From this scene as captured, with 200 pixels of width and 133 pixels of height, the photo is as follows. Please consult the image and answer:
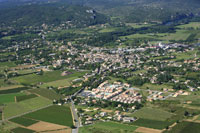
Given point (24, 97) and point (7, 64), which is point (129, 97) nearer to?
point (24, 97)

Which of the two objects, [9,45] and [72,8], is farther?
[72,8]

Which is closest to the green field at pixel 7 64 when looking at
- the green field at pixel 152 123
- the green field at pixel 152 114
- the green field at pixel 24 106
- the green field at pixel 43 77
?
the green field at pixel 43 77

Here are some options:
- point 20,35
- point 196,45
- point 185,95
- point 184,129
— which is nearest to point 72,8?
point 20,35

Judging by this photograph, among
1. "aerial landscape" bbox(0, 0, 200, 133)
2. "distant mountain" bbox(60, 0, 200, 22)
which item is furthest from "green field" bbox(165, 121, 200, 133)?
"distant mountain" bbox(60, 0, 200, 22)

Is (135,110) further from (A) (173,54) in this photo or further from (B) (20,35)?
(B) (20,35)

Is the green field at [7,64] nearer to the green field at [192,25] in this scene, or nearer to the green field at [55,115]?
the green field at [55,115]

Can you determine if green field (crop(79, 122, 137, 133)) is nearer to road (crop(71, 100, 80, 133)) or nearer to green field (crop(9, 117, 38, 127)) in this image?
road (crop(71, 100, 80, 133))
